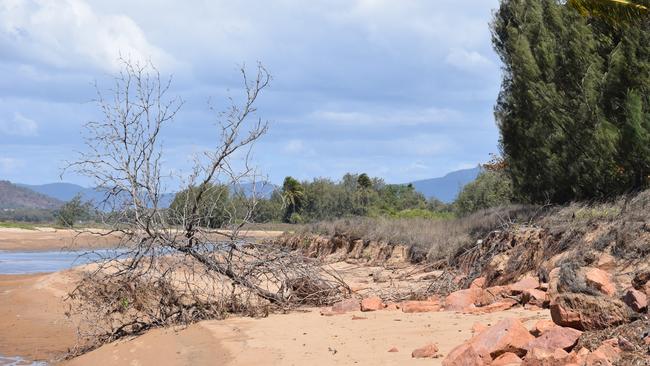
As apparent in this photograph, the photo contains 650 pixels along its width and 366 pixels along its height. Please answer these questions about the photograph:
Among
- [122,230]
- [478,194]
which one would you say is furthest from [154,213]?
[478,194]

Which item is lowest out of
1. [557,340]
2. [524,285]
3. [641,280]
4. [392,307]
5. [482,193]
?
[392,307]

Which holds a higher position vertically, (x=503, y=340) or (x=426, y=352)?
(x=503, y=340)

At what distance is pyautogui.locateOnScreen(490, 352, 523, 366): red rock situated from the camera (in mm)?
7038

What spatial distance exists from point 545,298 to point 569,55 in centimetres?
1267

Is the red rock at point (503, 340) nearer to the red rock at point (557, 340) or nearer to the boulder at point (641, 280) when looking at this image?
the red rock at point (557, 340)

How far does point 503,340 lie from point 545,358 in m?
0.75

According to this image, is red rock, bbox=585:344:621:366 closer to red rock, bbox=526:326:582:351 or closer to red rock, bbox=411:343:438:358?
red rock, bbox=526:326:582:351

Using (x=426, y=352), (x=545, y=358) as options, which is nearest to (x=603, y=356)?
(x=545, y=358)

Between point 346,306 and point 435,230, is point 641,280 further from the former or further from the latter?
point 435,230

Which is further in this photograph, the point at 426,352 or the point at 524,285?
the point at 524,285

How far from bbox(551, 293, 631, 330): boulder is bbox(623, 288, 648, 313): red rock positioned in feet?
0.35

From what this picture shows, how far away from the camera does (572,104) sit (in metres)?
21.2

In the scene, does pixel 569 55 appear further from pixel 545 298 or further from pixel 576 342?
pixel 576 342

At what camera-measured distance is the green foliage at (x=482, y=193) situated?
128ft
